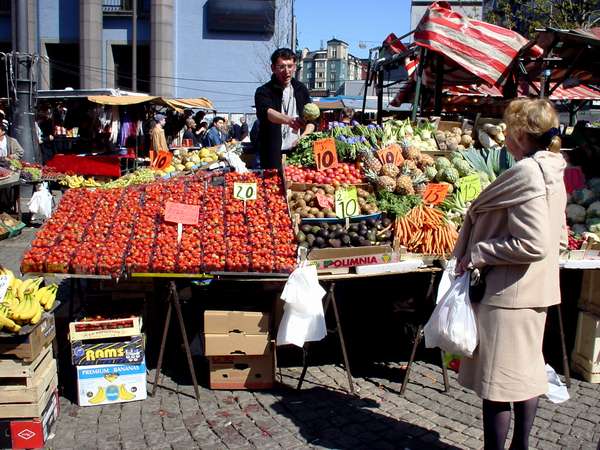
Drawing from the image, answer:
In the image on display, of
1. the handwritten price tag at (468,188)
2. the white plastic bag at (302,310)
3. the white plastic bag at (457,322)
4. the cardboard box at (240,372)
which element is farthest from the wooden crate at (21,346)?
the handwritten price tag at (468,188)

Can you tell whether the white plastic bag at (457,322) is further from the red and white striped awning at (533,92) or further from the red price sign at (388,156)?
the red and white striped awning at (533,92)

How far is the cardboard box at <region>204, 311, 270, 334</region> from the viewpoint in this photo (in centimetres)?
427

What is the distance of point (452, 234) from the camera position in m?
4.73

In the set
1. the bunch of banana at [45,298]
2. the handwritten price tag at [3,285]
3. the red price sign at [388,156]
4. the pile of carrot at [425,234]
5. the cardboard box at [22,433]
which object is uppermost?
the red price sign at [388,156]

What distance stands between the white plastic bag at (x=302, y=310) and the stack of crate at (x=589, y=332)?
216cm

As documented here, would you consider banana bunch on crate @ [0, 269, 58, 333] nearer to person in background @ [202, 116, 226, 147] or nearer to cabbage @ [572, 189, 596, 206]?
cabbage @ [572, 189, 596, 206]

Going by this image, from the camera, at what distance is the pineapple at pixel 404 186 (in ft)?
17.0

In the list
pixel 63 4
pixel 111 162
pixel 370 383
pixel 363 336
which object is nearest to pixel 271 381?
pixel 370 383

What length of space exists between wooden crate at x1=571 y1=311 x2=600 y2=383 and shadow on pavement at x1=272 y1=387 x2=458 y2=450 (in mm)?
1622

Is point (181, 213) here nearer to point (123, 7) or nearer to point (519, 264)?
point (519, 264)

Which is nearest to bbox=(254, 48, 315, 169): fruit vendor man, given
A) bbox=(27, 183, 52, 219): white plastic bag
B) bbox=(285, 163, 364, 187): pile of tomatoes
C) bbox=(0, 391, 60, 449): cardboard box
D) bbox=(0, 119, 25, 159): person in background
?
bbox=(285, 163, 364, 187): pile of tomatoes

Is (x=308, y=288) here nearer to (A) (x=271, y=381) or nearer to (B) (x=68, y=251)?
(A) (x=271, y=381)

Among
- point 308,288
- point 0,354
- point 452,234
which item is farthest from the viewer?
→ point 452,234

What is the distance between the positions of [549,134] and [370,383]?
97.9 inches
